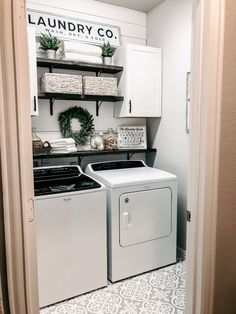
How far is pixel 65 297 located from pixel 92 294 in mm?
234

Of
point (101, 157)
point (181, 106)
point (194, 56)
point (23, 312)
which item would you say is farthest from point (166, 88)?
point (23, 312)

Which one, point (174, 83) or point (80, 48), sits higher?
point (80, 48)

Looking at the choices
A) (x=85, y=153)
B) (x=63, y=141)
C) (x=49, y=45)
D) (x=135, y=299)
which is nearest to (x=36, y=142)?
(x=63, y=141)

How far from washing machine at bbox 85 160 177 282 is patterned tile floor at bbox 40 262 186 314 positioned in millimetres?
129

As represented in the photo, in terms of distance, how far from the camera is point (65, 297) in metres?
2.25

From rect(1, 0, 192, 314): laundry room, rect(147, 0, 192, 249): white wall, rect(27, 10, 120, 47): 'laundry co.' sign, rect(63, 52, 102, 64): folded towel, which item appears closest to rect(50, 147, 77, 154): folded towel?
rect(1, 0, 192, 314): laundry room

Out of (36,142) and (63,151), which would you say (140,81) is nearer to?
(63,151)

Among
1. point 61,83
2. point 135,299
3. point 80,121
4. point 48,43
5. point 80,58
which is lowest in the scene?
point 135,299

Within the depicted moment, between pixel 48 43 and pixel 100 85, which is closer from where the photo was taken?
pixel 48 43

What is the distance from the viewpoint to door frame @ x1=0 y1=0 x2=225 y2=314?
857 millimetres

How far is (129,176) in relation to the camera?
2.64 meters

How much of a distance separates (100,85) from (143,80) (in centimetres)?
49

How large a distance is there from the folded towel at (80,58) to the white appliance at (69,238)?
3.94 feet

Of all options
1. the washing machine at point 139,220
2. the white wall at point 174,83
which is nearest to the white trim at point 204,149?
the washing machine at point 139,220
